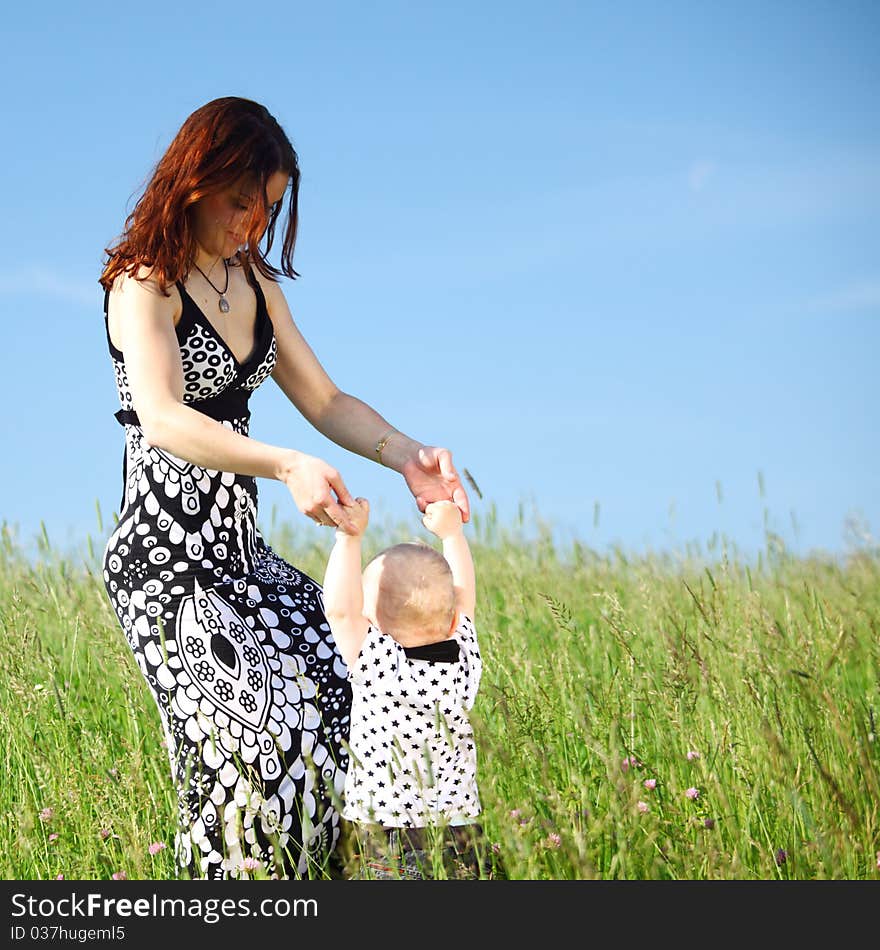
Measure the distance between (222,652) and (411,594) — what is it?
1.88 feet

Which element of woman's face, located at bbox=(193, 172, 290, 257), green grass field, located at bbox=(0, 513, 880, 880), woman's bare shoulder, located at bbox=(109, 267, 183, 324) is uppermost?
woman's face, located at bbox=(193, 172, 290, 257)

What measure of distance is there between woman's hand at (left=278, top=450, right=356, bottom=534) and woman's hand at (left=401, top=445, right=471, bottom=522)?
45 centimetres

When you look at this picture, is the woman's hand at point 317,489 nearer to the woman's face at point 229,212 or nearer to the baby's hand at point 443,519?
the baby's hand at point 443,519

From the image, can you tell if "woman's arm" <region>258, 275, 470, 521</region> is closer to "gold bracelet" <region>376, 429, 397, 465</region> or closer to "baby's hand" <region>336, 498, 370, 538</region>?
"gold bracelet" <region>376, 429, 397, 465</region>

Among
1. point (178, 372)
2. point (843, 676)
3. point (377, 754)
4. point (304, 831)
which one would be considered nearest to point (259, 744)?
point (304, 831)

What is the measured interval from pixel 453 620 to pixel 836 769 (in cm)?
128

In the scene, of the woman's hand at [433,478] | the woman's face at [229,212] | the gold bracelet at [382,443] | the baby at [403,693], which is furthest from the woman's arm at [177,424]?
the gold bracelet at [382,443]

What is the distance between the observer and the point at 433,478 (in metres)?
2.70

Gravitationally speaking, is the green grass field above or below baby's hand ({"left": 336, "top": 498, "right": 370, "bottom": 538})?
below

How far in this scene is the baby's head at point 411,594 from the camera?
7.30 ft

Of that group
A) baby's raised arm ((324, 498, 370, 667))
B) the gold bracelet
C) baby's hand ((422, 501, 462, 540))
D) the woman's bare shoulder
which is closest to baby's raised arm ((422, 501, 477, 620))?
baby's hand ((422, 501, 462, 540))

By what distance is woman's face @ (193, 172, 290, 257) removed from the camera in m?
2.62
